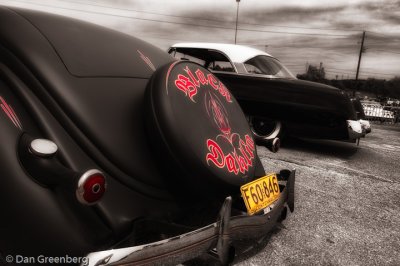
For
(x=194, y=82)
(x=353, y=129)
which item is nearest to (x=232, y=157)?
(x=194, y=82)

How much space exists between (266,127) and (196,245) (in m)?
4.34

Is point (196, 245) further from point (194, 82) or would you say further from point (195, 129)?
point (194, 82)

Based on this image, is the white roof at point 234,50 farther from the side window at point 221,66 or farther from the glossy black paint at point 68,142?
the glossy black paint at point 68,142

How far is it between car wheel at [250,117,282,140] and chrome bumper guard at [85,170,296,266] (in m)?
3.61

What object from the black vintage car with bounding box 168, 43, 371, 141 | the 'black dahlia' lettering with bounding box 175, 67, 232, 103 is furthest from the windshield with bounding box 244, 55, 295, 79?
the 'black dahlia' lettering with bounding box 175, 67, 232, 103

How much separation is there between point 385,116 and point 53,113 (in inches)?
623

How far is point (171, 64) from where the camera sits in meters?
1.87

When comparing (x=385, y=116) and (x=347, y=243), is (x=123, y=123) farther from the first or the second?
(x=385, y=116)

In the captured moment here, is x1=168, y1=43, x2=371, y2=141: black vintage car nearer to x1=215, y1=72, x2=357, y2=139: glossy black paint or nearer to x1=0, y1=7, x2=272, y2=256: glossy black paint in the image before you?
x1=215, y1=72, x2=357, y2=139: glossy black paint

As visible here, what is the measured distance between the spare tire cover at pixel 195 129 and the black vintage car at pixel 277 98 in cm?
285

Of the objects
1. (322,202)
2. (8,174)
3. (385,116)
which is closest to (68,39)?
(8,174)

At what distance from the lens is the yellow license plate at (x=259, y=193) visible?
1729 millimetres

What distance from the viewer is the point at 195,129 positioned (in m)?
1.70

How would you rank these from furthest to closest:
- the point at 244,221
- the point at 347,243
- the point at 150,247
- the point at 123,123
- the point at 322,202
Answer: the point at 322,202
the point at 347,243
the point at 123,123
the point at 244,221
the point at 150,247
